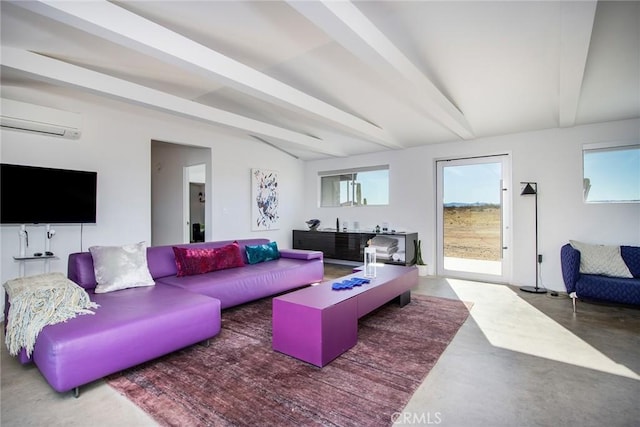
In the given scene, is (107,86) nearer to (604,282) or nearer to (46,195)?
(46,195)

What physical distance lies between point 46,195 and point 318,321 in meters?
3.63

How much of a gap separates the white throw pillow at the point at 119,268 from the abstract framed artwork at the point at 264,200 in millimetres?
3112

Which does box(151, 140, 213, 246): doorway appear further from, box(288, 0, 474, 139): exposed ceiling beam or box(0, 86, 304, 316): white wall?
box(288, 0, 474, 139): exposed ceiling beam

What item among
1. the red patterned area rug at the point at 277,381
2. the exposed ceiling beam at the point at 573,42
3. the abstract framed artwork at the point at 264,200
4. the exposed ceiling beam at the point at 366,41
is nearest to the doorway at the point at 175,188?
the abstract framed artwork at the point at 264,200

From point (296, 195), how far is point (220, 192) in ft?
6.79

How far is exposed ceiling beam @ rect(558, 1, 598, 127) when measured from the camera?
76.3 inches

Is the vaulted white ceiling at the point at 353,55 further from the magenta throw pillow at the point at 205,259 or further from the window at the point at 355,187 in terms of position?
the window at the point at 355,187

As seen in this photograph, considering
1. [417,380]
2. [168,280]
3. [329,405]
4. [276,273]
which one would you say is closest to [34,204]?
[168,280]

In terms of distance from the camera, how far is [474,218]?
205 inches

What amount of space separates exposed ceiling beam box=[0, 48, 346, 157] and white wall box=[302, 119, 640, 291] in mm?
3171

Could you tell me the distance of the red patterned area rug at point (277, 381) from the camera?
5.62 ft

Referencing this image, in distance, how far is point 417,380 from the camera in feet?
6.80

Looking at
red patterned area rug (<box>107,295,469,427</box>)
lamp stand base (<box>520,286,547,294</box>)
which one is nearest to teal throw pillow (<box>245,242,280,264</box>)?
red patterned area rug (<box>107,295,469,427</box>)

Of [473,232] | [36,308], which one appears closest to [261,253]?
[36,308]
